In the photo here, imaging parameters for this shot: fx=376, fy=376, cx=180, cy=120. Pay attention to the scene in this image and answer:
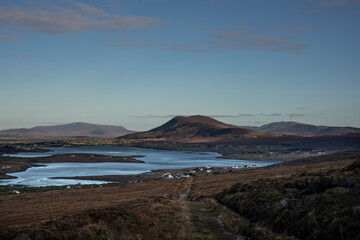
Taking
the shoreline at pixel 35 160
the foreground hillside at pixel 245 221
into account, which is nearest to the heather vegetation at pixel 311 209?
the foreground hillside at pixel 245 221

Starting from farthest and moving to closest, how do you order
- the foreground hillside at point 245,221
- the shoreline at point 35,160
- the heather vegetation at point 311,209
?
the shoreline at point 35,160 < the foreground hillside at point 245,221 < the heather vegetation at point 311,209

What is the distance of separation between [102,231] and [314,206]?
9.91 m

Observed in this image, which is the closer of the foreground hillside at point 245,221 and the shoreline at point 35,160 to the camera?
the foreground hillside at point 245,221

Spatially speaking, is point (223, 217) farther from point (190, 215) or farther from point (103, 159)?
point (103, 159)

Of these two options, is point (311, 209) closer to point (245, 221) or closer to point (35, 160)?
point (245, 221)

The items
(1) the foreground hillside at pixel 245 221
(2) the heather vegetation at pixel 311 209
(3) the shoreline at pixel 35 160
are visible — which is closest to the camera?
(2) the heather vegetation at pixel 311 209

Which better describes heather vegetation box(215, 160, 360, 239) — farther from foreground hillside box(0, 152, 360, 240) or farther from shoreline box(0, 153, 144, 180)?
shoreline box(0, 153, 144, 180)

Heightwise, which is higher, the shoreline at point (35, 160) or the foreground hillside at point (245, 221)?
the foreground hillside at point (245, 221)

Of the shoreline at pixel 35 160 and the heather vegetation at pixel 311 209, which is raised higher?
the heather vegetation at pixel 311 209

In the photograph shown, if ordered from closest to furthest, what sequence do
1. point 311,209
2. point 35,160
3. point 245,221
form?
point 311,209 < point 245,221 < point 35,160

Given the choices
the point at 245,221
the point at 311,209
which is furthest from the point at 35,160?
the point at 311,209

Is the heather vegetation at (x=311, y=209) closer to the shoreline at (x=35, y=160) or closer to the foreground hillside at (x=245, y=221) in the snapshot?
the foreground hillside at (x=245, y=221)

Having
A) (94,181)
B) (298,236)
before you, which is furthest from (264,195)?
(94,181)

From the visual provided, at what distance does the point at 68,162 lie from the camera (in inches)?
6043
